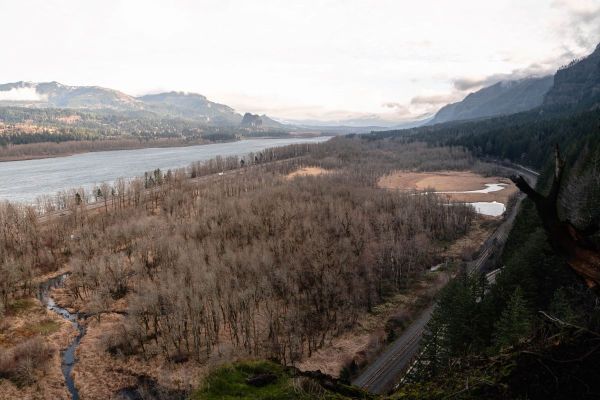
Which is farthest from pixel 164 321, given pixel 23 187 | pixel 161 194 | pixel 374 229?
pixel 23 187

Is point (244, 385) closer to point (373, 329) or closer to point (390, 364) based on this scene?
point (390, 364)

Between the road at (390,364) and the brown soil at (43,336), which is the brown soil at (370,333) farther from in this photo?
the brown soil at (43,336)

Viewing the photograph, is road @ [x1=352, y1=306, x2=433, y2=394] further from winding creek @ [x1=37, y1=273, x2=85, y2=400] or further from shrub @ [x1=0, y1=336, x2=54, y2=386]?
shrub @ [x1=0, y1=336, x2=54, y2=386]

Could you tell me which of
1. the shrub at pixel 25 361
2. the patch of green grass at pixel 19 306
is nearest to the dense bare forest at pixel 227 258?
the patch of green grass at pixel 19 306

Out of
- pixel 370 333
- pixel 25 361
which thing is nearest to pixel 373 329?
pixel 370 333

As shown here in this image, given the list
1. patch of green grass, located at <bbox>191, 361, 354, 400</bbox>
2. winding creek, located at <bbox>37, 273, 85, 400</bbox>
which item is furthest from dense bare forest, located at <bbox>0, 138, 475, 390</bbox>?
patch of green grass, located at <bbox>191, 361, 354, 400</bbox>

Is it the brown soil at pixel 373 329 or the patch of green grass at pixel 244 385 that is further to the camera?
the brown soil at pixel 373 329

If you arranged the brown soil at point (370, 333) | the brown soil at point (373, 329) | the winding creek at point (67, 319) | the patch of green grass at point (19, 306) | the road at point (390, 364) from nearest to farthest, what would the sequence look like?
the road at point (390, 364) → the winding creek at point (67, 319) → the brown soil at point (370, 333) → the brown soil at point (373, 329) → the patch of green grass at point (19, 306)

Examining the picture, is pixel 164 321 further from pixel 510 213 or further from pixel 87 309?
pixel 510 213
